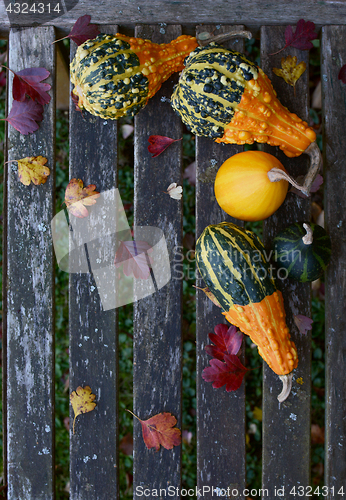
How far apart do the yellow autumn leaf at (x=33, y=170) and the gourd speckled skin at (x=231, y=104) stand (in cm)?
62

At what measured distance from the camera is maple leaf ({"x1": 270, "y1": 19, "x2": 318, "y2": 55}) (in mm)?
1563

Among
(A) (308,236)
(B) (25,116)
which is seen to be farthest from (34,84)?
(A) (308,236)

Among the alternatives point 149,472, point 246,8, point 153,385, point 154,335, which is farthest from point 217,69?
point 149,472

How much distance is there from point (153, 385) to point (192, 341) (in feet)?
1.80

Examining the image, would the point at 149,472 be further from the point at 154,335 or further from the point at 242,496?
the point at 154,335

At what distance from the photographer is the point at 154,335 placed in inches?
62.6

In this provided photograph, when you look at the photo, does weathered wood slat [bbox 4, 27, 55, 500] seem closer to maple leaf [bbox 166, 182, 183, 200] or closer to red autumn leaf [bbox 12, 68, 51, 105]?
red autumn leaf [bbox 12, 68, 51, 105]

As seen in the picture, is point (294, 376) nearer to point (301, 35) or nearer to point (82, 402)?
point (82, 402)

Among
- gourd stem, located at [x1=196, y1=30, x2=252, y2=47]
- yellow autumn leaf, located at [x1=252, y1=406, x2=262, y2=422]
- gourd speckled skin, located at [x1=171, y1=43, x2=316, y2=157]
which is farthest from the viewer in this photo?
yellow autumn leaf, located at [x1=252, y1=406, x2=262, y2=422]

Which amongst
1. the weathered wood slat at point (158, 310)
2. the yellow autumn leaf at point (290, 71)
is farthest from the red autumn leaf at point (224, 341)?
the yellow autumn leaf at point (290, 71)

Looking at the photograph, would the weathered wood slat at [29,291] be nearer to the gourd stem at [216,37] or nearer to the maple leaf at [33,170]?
the maple leaf at [33,170]

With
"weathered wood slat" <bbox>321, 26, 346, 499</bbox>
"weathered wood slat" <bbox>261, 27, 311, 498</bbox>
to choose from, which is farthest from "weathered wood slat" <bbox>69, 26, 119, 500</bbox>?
"weathered wood slat" <bbox>321, 26, 346, 499</bbox>

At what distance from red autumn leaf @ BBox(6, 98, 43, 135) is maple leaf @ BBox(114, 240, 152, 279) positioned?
0.67 m

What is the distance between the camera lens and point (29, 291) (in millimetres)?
1614
